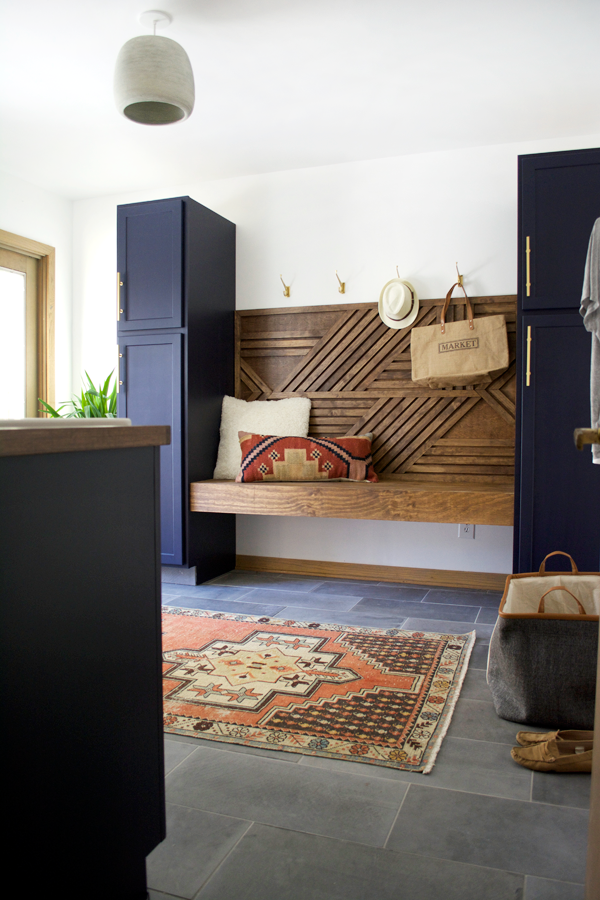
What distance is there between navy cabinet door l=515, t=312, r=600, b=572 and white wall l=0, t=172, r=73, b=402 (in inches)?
→ 129

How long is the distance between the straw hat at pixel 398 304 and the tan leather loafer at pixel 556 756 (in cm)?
267

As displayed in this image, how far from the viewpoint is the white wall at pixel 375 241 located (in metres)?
3.92

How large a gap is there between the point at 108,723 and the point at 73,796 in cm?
13

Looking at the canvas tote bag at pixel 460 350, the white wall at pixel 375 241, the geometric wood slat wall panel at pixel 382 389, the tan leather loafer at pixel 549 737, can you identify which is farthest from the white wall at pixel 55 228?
the tan leather loafer at pixel 549 737

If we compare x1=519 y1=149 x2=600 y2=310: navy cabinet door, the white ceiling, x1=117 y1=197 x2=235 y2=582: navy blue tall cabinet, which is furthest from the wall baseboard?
the white ceiling

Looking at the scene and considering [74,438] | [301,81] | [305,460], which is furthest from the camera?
[305,460]

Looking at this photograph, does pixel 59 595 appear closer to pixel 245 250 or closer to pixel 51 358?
pixel 245 250

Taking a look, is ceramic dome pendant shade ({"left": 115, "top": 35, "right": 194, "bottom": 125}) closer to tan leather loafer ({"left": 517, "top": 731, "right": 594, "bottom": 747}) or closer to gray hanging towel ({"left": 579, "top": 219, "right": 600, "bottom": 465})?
gray hanging towel ({"left": 579, "top": 219, "right": 600, "bottom": 465})

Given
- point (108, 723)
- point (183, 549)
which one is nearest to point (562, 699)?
point (108, 723)

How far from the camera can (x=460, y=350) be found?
12.5ft

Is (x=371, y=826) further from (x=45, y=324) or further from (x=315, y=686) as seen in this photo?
(x=45, y=324)

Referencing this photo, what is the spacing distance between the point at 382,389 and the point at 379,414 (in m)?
0.16

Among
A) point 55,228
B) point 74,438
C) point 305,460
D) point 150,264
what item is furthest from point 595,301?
point 55,228

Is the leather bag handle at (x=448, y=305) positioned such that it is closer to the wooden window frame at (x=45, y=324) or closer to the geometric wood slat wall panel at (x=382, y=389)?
the geometric wood slat wall panel at (x=382, y=389)
